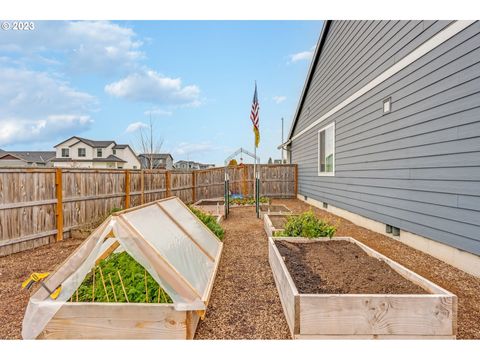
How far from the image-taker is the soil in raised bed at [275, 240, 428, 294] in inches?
90.4

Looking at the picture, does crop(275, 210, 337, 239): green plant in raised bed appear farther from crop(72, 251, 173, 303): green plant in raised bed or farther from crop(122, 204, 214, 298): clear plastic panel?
crop(72, 251, 173, 303): green plant in raised bed

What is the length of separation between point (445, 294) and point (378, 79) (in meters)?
4.84

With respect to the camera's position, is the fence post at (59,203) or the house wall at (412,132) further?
the fence post at (59,203)

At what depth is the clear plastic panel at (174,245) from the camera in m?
2.29

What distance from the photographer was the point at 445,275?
3256 mm

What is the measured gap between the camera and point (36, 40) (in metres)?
5.36

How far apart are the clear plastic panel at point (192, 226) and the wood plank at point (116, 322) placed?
142 centimetres

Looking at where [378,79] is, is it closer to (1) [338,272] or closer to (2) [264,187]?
(1) [338,272]

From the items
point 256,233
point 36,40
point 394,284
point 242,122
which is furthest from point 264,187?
point 394,284

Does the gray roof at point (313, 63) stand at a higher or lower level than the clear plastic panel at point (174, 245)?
higher

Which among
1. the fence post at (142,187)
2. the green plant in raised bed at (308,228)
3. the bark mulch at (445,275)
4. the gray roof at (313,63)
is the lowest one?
the bark mulch at (445,275)

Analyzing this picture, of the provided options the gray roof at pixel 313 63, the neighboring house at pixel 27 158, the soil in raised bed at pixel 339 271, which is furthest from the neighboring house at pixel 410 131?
the neighboring house at pixel 27 158

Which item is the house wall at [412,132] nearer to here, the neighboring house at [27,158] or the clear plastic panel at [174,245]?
the clear plastic panel at [174,245]
